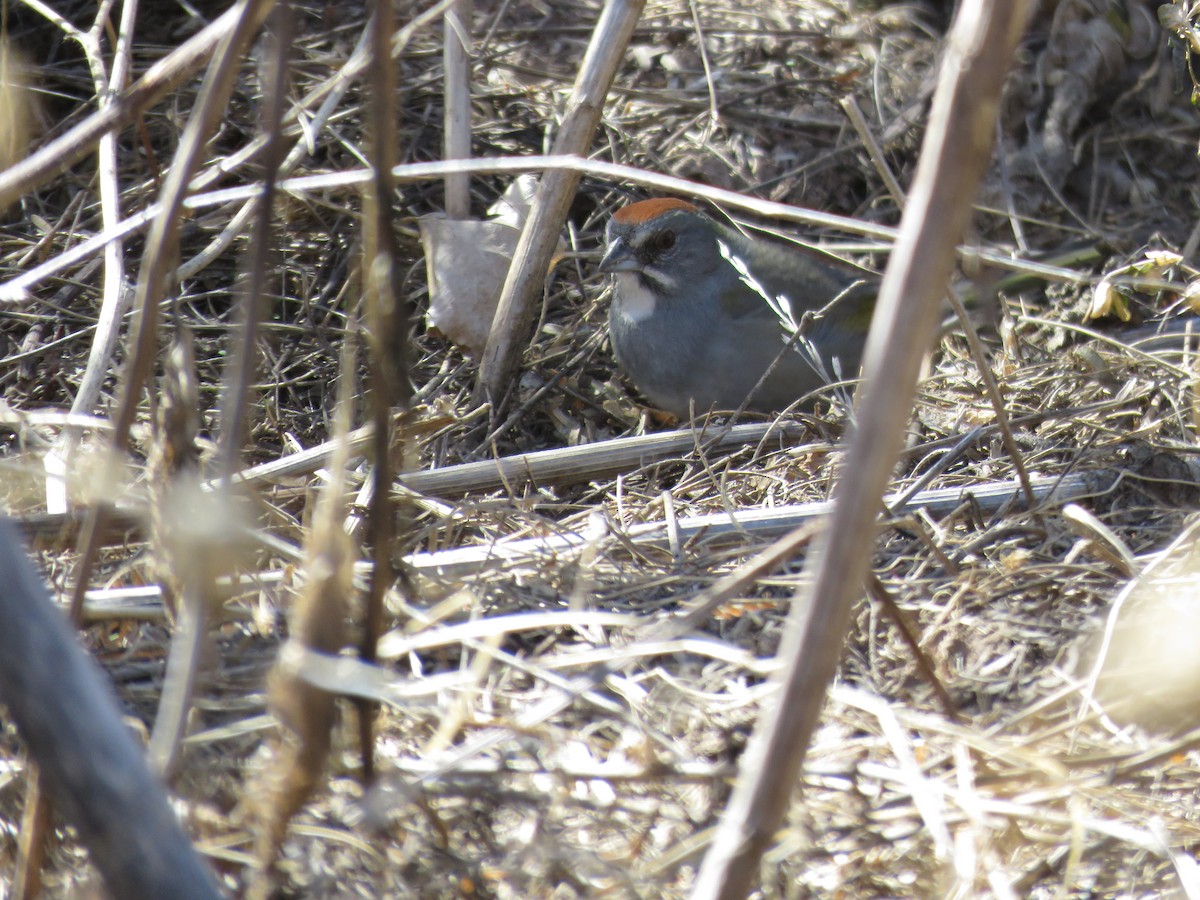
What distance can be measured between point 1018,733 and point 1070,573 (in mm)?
606

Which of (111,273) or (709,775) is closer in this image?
(709,775)

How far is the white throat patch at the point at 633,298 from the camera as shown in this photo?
4320 mm

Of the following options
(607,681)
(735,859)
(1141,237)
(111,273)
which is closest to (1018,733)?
(607,681)

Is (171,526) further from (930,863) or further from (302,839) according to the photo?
(930,863)

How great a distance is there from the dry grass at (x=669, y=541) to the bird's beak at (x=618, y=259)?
0.35 meters

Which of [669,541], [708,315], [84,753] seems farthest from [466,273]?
[84,753]

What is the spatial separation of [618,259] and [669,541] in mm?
1570

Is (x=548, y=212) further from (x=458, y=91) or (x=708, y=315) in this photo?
Result: (x=708, y=315)

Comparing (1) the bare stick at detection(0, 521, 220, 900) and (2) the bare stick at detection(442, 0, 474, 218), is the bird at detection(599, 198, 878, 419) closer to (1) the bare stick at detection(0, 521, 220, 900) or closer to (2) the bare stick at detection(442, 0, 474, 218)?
(2) the bare stick at detection(442, 0, 474, 218)

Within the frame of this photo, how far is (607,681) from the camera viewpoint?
2330 millimetres

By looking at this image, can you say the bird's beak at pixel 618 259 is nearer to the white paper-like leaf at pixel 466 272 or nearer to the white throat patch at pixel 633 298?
the white throat patch at pixel 633 298

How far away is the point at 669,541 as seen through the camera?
2990 millimetres

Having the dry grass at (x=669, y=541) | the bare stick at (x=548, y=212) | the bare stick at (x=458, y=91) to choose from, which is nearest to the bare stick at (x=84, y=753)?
the dry grass at (x=669, y=541)

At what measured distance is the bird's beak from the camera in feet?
14.0
